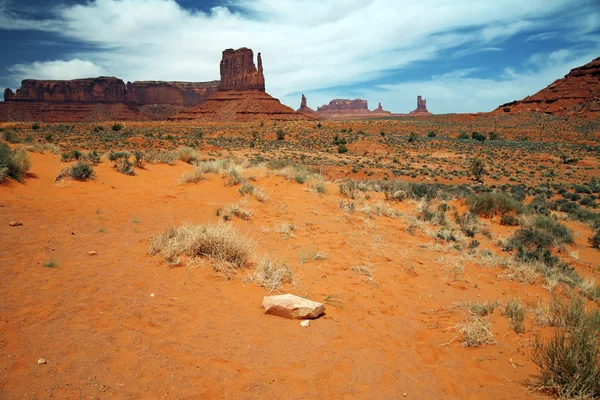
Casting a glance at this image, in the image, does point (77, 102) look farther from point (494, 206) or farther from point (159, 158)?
point (494, 206)

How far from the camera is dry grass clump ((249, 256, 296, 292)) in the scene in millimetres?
5223

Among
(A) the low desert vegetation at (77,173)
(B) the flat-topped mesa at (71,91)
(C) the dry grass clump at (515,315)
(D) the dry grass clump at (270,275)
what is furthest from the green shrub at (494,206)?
Result: (B) the flat-topped mesa at (71,91)

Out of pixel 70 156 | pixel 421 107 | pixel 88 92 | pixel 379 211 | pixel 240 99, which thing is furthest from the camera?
pixel 421 107

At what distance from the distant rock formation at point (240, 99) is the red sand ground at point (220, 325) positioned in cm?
7754

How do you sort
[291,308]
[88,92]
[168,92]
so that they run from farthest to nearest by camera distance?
[168,92] → [88,92] → [291,308]

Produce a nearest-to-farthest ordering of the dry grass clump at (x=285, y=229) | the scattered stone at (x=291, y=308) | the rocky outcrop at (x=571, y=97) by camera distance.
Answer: the scattered stone at (x=291, y=308) → the dry grass clump at (x=285, y=229) → the rocky outcrop at (x=571, y=97)

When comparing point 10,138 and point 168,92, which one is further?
point 168,92

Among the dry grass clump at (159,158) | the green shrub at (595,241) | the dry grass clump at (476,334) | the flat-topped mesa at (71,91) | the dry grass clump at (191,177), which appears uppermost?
the flat-topped mesa at (71,91)

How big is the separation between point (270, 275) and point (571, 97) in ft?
322

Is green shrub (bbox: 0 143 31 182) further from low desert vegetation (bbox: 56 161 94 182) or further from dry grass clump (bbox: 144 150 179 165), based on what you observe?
dry grass clump (bbox: 144 150 179 165)

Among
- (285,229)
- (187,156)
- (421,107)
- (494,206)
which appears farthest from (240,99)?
(421,107)

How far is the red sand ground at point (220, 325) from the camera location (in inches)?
126

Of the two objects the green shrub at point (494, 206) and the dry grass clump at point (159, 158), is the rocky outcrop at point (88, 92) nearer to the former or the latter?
the dry grass clump at point (159, 158)

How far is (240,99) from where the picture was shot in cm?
9531
